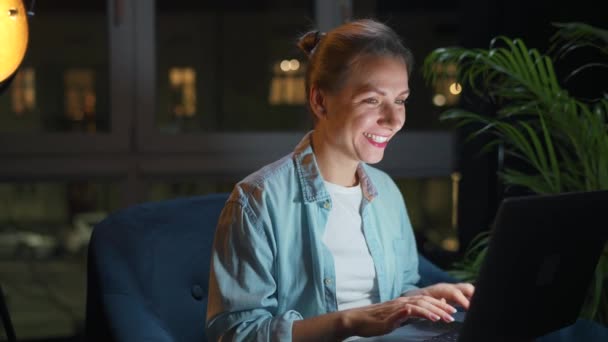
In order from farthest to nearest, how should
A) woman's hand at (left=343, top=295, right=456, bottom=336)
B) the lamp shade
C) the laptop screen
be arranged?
the lamp shade < woman's hand at (left=343, top=295, right=456, bottom=336) < the laptop screen

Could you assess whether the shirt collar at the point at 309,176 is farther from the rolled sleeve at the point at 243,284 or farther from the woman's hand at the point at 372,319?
the woman's hand at the point at 372,319

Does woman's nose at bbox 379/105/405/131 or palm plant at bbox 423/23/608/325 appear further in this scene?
palm plant at bbox 423/23/608/325

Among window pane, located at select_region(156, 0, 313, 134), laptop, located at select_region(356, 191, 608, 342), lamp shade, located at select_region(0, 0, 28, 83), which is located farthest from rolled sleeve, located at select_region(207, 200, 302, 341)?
window pane, located at select_region(156, 0, 313, 134)

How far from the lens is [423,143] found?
319 cm

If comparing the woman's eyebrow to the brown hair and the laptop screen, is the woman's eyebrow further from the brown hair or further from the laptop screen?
the laptop screen

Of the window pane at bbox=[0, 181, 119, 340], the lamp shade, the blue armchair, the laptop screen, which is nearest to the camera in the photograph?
the laptop screen

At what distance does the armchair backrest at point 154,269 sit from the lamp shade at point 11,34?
1.43 feet

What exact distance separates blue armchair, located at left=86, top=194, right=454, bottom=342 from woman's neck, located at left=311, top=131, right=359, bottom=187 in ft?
1.33

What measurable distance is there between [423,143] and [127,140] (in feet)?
3.90

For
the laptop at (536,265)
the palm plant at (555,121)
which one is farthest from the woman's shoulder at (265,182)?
the palm plant at (555,121)

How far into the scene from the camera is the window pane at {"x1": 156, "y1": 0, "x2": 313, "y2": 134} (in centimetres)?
2455

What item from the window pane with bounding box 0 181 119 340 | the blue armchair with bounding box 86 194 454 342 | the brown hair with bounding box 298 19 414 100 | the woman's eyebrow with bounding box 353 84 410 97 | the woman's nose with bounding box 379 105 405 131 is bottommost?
→ the window pane with bounding box 0 181 119 340

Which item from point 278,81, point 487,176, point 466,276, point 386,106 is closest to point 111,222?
point 386,106

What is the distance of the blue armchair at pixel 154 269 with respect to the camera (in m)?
1.62
